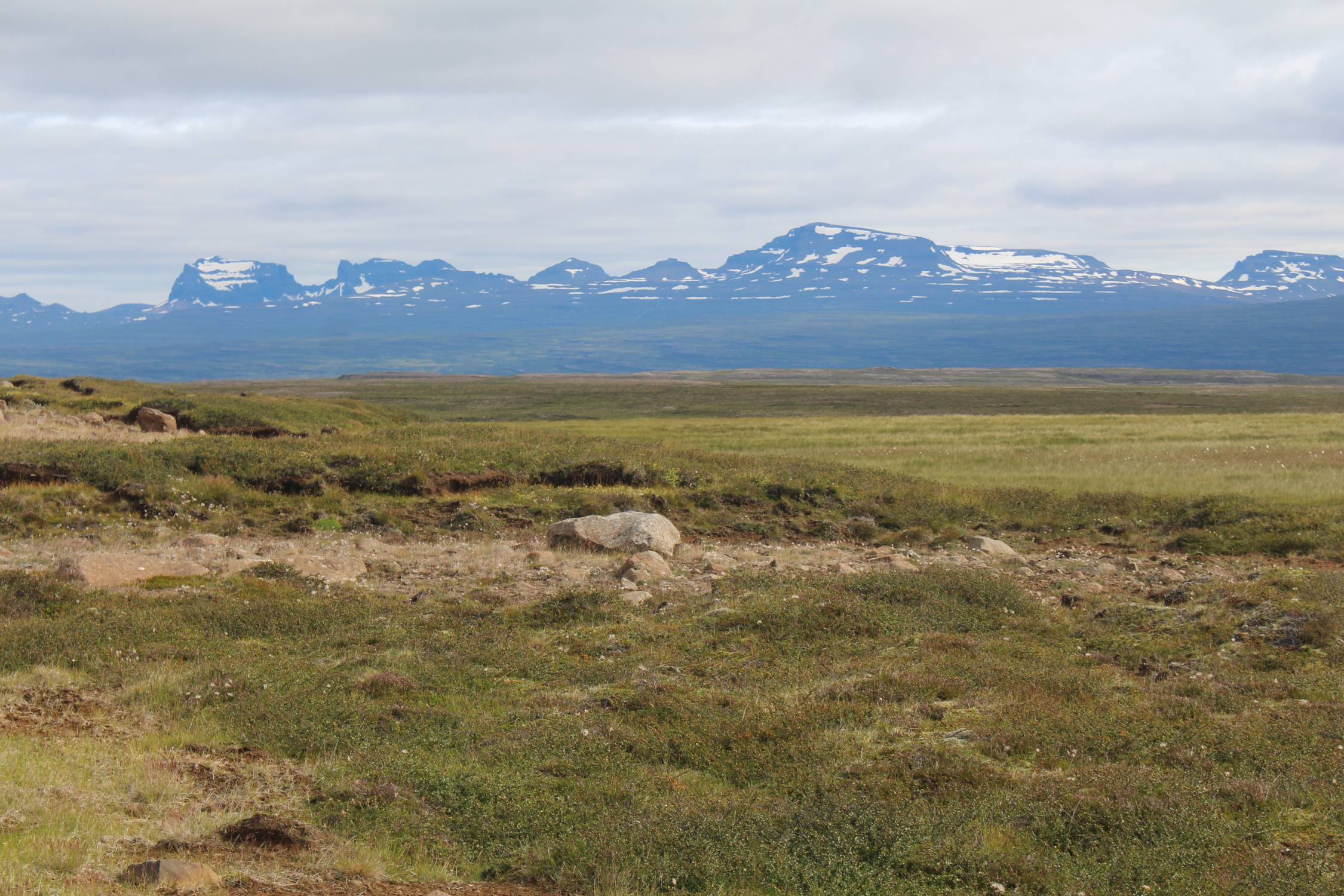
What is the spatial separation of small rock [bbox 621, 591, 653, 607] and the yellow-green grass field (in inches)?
682

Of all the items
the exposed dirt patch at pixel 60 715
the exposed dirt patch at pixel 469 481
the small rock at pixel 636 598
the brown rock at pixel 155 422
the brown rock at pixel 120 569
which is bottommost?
the exposed dirt patch at pixel 60 715

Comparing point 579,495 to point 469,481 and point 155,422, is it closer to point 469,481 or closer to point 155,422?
point 469,481

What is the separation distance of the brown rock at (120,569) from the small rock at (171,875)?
9.95 metres

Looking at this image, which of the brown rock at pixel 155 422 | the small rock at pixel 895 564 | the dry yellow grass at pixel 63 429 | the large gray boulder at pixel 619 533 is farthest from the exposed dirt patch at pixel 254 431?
the small rock at pixel 895 564

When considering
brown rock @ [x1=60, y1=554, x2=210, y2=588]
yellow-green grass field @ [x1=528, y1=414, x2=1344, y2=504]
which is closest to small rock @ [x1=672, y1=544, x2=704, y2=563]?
brown rock @ [x1=60, y1=554, x2=210, y2=588]

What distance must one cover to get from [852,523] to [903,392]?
11290 centimetres

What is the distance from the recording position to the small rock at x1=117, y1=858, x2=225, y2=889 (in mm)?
6340

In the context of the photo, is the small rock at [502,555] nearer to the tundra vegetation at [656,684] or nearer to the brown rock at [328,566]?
the tundra vegetation at [656,684]

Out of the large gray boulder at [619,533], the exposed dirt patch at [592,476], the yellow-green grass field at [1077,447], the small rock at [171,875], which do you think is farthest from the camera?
the yellow-green grass field at [1077,447]

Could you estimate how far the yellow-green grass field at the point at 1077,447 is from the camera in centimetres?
2952

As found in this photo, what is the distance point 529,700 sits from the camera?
11078mm

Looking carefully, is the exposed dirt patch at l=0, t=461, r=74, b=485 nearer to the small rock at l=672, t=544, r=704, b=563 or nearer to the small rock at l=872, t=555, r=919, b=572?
the small rock at l=672, t=544, r=704, b=563

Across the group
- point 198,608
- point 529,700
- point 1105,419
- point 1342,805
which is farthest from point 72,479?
point 1105,419

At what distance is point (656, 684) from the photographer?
1134 centimetres
